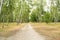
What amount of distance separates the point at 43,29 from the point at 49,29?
10 cm

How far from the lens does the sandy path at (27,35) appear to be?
8.56ft

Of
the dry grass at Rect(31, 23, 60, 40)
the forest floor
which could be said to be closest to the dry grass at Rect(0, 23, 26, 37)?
the forest floor

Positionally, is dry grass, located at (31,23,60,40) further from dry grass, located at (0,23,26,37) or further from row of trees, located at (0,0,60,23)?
dry grass, located at (0,23,26,37)

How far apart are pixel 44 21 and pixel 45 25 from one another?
0.07m

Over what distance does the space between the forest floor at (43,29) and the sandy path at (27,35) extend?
6 cm

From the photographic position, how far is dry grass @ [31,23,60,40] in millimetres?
2586

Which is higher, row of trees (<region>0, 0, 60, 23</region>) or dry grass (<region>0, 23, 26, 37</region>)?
row of trees (<region>0, 0, 60, 23</region>)

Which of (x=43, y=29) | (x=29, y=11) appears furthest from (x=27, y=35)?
(x=29, y=11)

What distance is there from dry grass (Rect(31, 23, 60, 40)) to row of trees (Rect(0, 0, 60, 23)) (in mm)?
86

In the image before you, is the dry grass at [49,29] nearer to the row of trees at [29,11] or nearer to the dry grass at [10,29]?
the row of trees at [29,11]

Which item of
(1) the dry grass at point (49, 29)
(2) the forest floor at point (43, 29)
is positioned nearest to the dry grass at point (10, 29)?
(2) the forest floor at point (43, 29)

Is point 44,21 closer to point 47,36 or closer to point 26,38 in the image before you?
point 47,36

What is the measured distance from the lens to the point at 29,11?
2695mm

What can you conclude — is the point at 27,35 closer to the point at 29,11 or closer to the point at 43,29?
the point at 43,29
